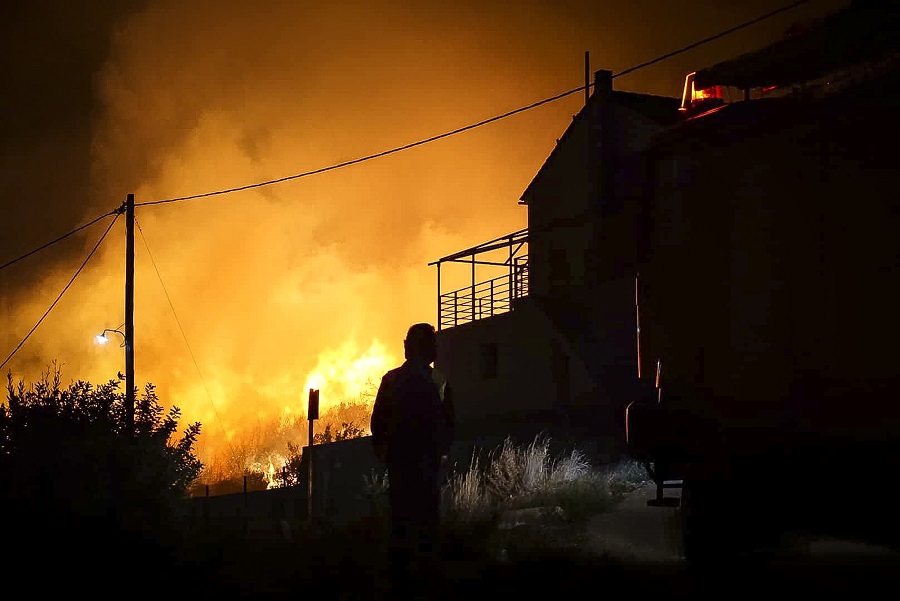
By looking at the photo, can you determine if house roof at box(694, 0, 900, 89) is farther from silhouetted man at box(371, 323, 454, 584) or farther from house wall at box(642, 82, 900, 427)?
silhouetted man at box(371, 323, 454, 584)

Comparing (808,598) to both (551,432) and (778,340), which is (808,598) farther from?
(551,432)

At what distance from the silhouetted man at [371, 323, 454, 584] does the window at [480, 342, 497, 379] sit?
2443cm

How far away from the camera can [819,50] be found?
573 centimetres

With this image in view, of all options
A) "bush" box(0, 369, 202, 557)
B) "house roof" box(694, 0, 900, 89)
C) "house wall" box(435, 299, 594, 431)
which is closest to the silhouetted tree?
"bush" box(0, 369, 202, 557)

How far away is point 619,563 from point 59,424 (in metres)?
5.81

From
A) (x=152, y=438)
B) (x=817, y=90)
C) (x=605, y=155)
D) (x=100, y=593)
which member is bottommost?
(x=100, y=593)

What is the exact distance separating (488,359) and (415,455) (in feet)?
81.4

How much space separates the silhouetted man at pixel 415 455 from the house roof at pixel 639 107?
22.2 m

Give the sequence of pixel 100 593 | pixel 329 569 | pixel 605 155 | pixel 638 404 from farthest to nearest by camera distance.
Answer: pixel 605 155 < pixel 329 569 < pixel 100 593 < pixel 638 404

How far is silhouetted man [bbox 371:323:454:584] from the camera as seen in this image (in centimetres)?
646

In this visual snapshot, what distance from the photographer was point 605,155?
28406 mm

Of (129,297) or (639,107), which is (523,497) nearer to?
(129,297)

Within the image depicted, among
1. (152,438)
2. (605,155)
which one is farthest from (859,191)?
(605,155)

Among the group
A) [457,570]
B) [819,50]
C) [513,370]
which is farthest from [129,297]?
[819,50]
